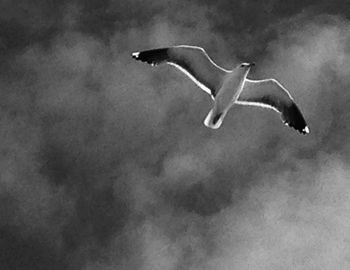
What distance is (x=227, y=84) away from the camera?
2453 centimetres

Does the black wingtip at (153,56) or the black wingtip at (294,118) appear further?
the black wingtip at (294,118)

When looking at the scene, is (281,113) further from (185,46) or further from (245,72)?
(185,46)

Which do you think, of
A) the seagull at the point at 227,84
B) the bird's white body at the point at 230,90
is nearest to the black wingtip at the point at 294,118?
the seagull at the point at 227,84

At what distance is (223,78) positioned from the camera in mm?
24922

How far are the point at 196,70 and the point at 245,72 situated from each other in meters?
1.69

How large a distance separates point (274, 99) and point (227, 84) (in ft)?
6.11

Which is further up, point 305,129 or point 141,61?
point 141,61

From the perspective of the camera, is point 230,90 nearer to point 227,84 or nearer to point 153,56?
point 227,84

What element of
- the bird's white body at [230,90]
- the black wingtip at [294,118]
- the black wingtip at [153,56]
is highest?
the black wingtip at [153,56]

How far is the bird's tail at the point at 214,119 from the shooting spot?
900 inches

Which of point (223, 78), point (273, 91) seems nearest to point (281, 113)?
point (273, 91)

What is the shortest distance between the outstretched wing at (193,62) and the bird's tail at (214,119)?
Answer: 62.3 inches

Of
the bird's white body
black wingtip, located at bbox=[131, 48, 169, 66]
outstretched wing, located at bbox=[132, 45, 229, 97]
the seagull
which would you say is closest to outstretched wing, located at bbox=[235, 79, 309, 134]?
the seagull

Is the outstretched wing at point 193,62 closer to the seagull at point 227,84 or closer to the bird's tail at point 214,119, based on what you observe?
the seagull at point 227,84
